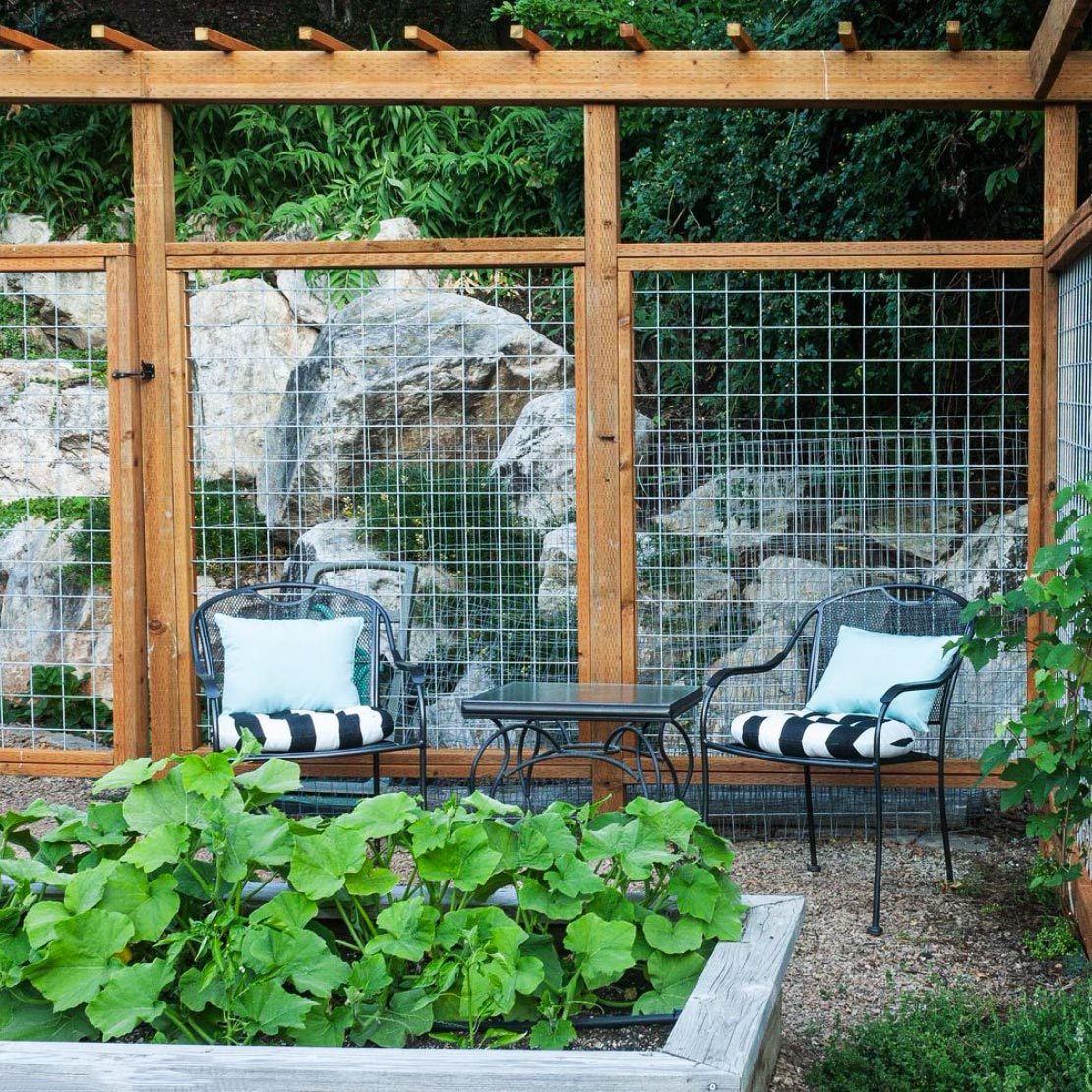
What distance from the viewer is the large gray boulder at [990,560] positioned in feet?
15.9

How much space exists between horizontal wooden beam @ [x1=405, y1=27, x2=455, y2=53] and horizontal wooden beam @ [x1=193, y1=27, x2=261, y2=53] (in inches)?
21.4

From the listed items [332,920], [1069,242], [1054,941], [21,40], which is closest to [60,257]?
[21,40]

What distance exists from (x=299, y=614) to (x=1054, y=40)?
10.1 feet

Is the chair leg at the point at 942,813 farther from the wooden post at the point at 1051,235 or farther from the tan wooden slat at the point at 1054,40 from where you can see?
the tan wooden slat at the point at 1054,40

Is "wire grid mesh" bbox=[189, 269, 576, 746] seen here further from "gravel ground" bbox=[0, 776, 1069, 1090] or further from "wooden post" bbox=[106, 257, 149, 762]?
"gravel ground" bbox=[0, 776, 1069, 1090]

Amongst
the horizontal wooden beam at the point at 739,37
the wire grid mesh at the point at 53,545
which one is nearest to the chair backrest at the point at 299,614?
the wire grid mesh at the point at 53,545

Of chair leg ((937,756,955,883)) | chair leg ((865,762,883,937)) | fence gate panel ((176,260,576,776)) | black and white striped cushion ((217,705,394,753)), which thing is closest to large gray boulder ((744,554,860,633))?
fence gate panel ((176,260,576,776))

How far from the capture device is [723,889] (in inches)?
109

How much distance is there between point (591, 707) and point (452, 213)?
18.9 feet

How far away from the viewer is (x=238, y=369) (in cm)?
663

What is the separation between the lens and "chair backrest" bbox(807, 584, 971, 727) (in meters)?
4.76

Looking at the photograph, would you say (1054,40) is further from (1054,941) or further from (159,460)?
(159,460)

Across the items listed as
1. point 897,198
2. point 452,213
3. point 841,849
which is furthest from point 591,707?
point 452,213

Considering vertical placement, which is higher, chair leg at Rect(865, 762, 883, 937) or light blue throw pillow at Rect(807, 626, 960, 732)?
light blue throw pillow at Rect(807, 626, 960, 732)
